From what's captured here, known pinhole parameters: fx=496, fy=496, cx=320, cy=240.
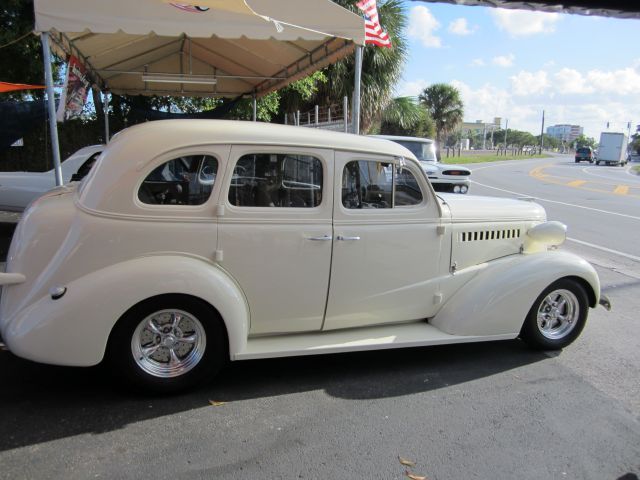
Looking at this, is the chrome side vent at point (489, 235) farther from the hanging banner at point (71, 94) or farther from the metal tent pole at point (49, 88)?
the hanging banner at point (71, 94)

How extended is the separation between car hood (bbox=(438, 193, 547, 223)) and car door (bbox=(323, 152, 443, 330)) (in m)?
0.32

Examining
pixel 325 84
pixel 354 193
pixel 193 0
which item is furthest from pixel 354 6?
pixel 354 193

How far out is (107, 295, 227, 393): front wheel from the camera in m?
3.13

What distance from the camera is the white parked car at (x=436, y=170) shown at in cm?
1227

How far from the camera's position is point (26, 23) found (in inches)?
416

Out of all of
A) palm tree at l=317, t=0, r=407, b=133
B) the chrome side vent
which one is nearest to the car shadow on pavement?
the chrome side vent

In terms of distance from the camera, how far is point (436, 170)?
12312 millimetres

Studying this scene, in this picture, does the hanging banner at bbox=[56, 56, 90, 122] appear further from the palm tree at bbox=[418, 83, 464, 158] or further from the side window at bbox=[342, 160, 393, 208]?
the palm tree at bbox=[418, 83, 464, 158]

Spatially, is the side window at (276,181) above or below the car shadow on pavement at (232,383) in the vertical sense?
above

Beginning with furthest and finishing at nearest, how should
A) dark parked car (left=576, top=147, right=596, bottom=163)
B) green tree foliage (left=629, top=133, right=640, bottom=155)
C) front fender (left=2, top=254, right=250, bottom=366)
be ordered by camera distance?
green tree foliage (left=629, top=133, right=640, bottom=155), dark parked car (left=576, top=147, right=596, bottom=163), front fender (left=2, top=254, right=250, bottom=366)

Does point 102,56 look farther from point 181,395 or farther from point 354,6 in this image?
point 354,6

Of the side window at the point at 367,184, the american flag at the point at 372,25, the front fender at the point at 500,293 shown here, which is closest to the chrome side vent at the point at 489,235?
the front fender at the point at 500,293

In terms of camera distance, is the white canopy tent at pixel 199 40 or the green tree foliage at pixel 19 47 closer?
the white canopy tent at pixel 199 40

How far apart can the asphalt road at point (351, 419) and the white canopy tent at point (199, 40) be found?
3481mm
